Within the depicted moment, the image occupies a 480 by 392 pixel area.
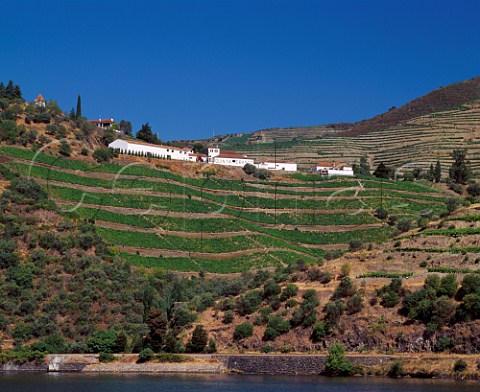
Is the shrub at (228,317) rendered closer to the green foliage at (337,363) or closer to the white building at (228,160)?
the green foliage at (337,363)

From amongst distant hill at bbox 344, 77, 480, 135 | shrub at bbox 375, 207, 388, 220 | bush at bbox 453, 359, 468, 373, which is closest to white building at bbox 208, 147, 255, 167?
shrub at bbox 375, 207, 388, 220

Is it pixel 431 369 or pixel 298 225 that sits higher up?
pixel 298 225

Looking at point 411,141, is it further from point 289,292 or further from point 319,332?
point 319,332

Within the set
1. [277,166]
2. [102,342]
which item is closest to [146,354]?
[102,342]

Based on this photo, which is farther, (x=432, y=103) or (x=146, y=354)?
(x=432, y=103)

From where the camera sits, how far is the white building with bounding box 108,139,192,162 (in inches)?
4427

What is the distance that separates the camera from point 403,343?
174 ft

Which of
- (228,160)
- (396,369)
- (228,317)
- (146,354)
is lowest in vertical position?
(396,369)

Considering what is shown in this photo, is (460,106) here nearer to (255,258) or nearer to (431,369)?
(255,258)

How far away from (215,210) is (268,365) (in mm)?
44552

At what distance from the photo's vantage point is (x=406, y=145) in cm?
15250

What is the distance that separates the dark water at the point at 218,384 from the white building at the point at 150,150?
61.5 m

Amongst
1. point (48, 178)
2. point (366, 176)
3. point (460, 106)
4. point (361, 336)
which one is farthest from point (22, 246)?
point (460, 106)

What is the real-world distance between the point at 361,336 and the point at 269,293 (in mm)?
9265
